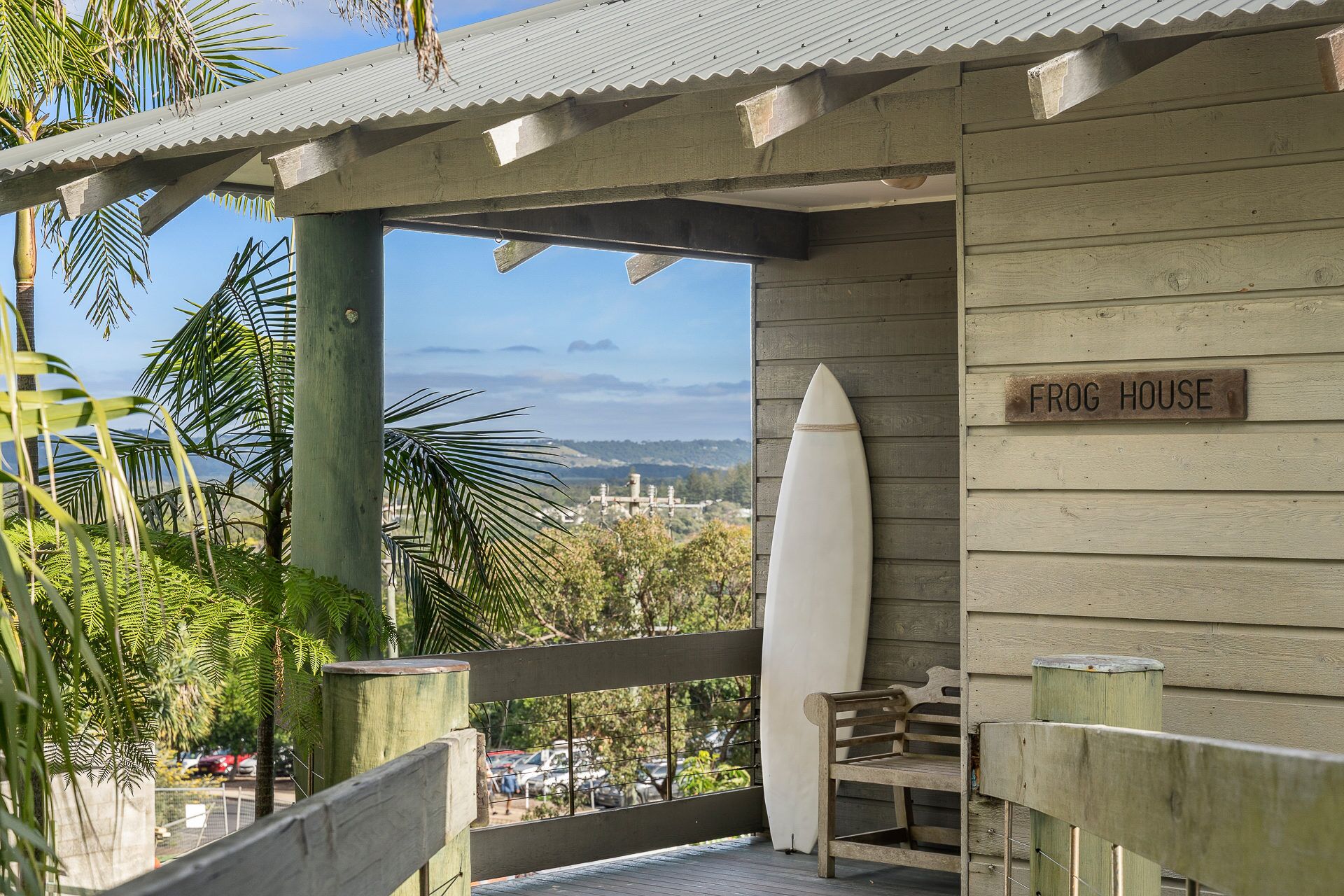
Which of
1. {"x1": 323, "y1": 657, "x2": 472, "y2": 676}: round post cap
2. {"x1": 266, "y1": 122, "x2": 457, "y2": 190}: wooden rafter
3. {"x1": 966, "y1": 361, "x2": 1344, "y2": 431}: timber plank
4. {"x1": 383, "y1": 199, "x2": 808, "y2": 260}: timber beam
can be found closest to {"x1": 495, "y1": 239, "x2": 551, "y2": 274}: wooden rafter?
{"x1": 383, "y1": 199, "x2": 808, "y2": 260}: timber beam

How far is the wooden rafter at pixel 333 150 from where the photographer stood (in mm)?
3562

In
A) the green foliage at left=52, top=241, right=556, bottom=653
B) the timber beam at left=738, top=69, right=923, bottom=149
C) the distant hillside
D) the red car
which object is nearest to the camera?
the timber beam at left=738, top=69, right=923, bottom=149

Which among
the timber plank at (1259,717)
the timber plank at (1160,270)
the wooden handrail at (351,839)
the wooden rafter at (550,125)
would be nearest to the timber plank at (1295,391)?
the timber plank at (1160,270)

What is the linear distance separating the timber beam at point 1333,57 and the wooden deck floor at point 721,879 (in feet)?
9.71

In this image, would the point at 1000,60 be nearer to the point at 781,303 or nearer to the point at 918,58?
the point at 918,58

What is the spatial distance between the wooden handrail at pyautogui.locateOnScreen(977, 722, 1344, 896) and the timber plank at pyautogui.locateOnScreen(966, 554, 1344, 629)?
1432 mm

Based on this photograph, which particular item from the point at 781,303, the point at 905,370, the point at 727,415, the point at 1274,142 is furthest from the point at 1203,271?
the point at 727,415

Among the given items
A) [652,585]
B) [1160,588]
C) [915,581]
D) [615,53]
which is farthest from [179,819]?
[652,585]

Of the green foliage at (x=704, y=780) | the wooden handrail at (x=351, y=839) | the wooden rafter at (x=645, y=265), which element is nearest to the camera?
the wooden handrail at (x=351, y=839)

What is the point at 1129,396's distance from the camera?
3141 millimetres

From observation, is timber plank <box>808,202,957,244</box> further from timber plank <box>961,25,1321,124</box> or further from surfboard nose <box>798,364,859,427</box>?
timber plank <box>961,25,1321,124</box>

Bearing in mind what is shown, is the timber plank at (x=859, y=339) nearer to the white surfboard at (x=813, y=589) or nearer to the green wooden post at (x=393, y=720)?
the white surfboard at (x=813, y=589)

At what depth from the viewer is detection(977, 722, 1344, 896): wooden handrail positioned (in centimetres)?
109

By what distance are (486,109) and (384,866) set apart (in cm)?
235
